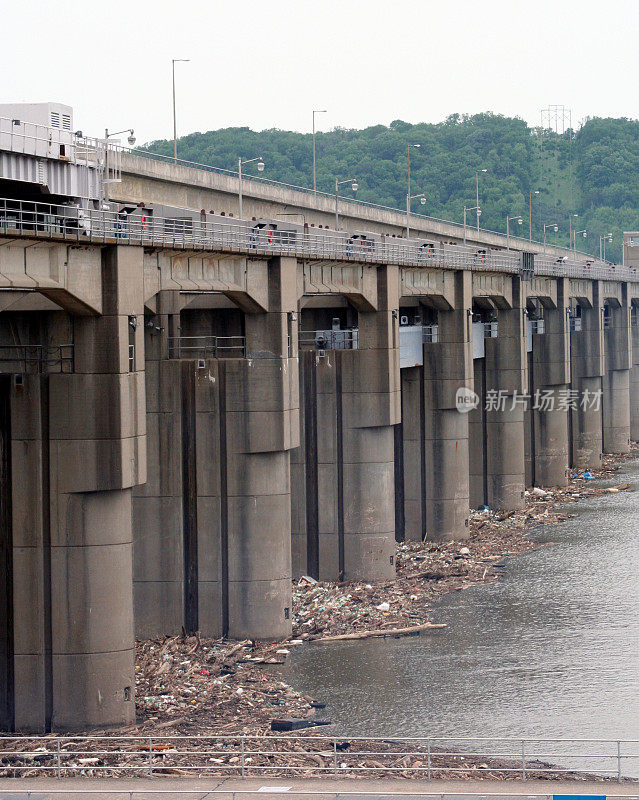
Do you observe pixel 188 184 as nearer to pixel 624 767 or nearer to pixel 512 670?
pixel 512 670

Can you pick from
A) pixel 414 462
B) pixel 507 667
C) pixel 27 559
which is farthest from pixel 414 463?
pixel 27 559

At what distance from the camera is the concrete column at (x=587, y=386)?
9081 cm

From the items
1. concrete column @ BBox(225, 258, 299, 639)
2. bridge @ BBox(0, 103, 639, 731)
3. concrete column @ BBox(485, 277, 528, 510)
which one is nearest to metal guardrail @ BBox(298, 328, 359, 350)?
bridge @ BBox(0, 103, 639, 731)

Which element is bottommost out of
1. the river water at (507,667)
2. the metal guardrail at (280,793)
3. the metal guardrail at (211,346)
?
the river water at (507,667)

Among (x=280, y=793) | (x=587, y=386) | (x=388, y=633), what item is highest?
(x=587, y=386)

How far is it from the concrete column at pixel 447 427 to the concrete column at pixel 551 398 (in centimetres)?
1971

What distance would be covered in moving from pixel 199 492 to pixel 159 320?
581 cm

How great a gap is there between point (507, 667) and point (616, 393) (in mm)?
62518

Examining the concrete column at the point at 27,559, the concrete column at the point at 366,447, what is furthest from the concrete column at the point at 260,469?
the concrete column at the point at 27,559

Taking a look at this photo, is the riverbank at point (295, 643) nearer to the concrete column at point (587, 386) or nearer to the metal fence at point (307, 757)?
the metal fence at point (307, 757)

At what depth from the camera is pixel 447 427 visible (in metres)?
60.3

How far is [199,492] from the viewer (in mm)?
42531

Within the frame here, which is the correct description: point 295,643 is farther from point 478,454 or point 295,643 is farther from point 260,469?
point 478,454

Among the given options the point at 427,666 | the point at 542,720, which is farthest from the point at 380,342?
the point at 542,720
